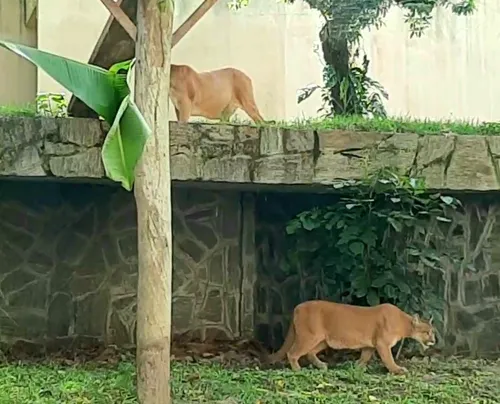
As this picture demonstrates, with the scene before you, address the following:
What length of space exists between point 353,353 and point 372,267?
668 mm

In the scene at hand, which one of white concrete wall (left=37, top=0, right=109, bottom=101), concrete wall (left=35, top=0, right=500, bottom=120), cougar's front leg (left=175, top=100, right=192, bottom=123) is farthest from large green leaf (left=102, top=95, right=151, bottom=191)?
white concrete wall (left=37, top=0, right=109, bottom=101)

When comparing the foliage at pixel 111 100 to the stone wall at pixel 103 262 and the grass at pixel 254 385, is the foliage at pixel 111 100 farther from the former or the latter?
the stone wall at pixel 103 262

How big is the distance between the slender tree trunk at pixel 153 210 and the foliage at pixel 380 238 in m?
1.70

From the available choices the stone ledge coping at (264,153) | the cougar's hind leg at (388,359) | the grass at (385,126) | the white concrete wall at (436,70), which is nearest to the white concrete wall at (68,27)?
the grass at (385,126)

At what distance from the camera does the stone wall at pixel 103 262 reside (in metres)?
6.04

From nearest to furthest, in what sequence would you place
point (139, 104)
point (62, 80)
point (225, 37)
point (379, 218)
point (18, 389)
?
point (62, 80) < point (139, 104) < point (18, 389) < point (379, 218) < point (225, 37)

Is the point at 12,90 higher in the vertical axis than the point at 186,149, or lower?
higher

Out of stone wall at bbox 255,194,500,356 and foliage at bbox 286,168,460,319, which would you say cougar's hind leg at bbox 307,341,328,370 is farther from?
stone wall at bbox 255,194,500,356

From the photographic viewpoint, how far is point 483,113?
8.19 metres

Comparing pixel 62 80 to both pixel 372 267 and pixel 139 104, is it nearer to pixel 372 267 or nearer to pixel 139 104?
pixel 139 104

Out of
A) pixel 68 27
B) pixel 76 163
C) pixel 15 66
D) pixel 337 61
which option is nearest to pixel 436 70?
pixel 337 61

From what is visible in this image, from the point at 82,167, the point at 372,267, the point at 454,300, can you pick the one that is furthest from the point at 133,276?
the point at 454,300

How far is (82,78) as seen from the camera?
139 inches

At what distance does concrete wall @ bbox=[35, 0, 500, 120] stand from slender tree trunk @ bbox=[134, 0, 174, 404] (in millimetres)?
3935
